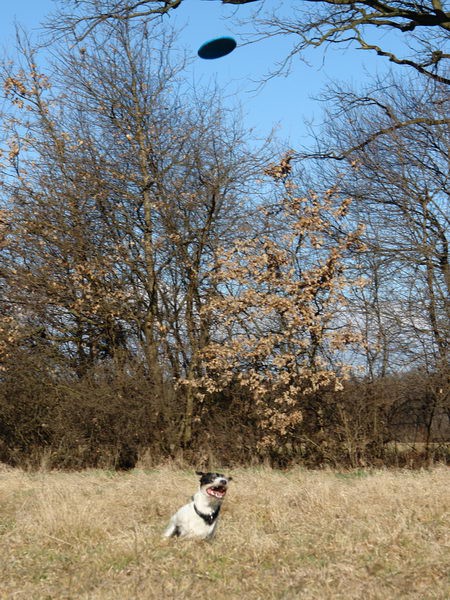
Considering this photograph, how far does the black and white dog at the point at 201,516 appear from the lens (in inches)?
307

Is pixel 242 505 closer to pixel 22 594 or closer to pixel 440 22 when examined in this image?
pixel 22 594

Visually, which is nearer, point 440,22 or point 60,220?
point 440,22

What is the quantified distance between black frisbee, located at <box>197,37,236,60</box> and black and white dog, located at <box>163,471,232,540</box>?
569 cm

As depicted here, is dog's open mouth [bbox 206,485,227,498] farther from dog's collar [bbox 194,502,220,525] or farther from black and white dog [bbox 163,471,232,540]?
dog's collar [bbox 194,502,220,525]

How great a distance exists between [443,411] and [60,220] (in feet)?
33.5

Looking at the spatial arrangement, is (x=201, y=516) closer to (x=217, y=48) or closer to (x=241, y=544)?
(x=241, y=544)

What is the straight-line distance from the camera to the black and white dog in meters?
7.80

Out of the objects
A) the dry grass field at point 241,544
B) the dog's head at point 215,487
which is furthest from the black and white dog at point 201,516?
the dry grass field at point 241,544

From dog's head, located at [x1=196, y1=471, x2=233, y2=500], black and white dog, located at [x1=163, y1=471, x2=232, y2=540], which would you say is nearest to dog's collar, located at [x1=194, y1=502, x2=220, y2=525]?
black and white dog, located at [x1=163, y1=471, x2=232, y2=540]

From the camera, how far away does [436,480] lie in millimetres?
11664

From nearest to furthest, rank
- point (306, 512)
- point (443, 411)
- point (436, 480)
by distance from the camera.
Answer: point (306, 512) < point (436, 480) < point (443, 411)

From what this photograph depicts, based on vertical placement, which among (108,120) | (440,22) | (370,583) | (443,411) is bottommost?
(370,583)

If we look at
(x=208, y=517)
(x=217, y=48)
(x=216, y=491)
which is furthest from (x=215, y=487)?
(x=217, y=48)

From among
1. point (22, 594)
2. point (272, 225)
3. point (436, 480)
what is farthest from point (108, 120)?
point (22, 594)
